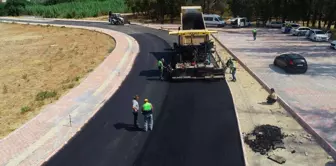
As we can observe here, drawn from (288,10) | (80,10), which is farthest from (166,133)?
(80,10)

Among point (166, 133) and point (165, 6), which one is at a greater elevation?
point (165, 6)

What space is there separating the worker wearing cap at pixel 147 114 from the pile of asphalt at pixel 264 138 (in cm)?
410

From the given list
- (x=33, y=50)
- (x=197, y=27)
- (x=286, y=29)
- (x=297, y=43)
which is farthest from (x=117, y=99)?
(x=286, y=29)

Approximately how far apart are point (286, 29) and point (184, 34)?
114ft

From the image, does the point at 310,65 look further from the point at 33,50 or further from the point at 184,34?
the point at 33,50

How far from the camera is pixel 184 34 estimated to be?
26156 mm

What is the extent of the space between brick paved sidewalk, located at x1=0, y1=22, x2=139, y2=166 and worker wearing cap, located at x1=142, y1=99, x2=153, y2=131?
3038 millimetres

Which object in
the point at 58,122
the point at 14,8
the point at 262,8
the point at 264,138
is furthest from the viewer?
the point at 14,8

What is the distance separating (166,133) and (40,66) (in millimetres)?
20660

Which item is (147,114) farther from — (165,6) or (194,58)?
(165,6)

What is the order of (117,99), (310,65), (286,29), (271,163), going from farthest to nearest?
(286,29), (310,65), (117,99), (271,163)

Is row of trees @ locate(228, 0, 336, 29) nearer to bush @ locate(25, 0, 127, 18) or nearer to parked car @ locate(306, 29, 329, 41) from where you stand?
parked car @ locate(306, 29, 329, 41)

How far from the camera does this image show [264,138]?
16.0 meters

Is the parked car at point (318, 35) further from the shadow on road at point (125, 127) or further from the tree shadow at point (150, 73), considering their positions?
the shadow on road at point (125, 127)
